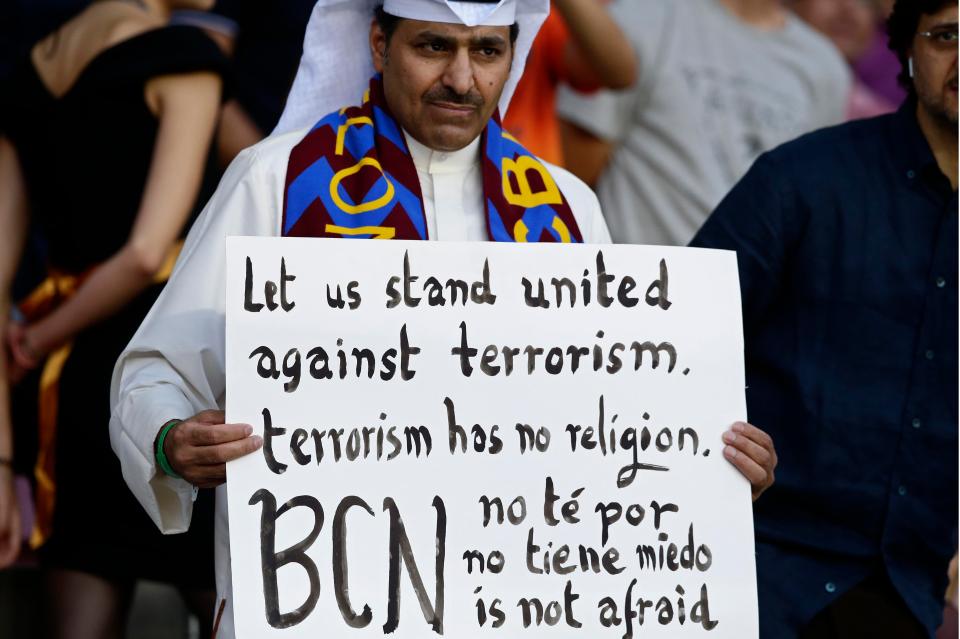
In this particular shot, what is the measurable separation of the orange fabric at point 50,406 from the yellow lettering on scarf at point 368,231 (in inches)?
47.7

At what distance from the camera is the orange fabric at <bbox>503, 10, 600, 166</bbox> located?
15.3 ft

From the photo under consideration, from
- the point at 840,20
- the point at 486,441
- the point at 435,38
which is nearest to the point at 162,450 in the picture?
the point at 486,441

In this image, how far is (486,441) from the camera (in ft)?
8.31

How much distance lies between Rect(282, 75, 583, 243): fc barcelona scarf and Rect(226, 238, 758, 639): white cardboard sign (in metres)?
0.23

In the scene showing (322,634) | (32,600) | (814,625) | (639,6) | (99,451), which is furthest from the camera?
(639,6)

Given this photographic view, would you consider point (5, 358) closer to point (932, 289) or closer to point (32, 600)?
point (32, 600)

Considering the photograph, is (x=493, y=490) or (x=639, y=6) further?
(x=639, y=6)

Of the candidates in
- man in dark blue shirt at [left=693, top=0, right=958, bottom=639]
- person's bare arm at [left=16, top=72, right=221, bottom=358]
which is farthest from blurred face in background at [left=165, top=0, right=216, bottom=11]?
man in dark blue shirt at [left=693, top=0, right=958, bottom=639]

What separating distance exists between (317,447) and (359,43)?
39.3 inches

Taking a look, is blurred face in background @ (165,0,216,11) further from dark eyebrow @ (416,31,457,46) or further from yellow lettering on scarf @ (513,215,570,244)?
yellow lettering on scarf @ (513,215,570,244)

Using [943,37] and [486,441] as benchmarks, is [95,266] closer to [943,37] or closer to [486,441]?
[486,441]

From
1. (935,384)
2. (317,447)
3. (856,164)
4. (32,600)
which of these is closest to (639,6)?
(856,164)

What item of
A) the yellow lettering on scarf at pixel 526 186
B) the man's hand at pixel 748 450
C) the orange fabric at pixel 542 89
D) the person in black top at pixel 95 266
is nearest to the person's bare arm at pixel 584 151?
the orange fabric at pixel 542 89

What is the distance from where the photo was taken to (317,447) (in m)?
2.46
